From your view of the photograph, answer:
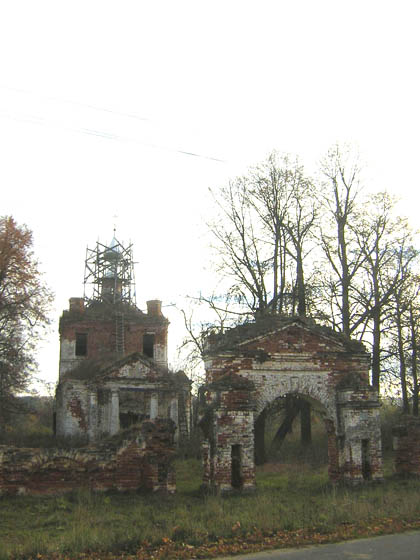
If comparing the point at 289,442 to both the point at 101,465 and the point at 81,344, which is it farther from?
the point at 81,344

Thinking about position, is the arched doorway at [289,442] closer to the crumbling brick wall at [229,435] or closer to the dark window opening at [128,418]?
the crumbling brick wall at [229,435]

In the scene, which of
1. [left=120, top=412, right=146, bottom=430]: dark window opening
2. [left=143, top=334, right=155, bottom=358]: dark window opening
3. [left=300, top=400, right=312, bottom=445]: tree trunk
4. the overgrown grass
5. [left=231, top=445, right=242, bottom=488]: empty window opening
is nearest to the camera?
the overgrown grass

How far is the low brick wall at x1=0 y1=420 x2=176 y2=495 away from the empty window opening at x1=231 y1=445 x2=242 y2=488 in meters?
2.00

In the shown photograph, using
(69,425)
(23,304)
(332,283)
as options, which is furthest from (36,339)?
(332,283)

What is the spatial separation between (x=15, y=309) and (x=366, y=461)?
1954cm

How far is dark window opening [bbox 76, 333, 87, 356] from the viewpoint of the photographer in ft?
121

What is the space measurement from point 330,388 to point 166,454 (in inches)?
201

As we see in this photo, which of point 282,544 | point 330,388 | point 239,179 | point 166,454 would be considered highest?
point 239,179

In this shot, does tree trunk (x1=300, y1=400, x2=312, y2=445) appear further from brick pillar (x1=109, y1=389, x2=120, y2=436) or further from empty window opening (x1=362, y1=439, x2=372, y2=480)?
empty window opening (x1=362, y1=439, x2=372, y2=480)

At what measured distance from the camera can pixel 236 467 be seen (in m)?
14.7

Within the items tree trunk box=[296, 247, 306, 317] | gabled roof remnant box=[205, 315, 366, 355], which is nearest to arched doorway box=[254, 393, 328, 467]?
tree trunk box=[296, 247, 306, 317]

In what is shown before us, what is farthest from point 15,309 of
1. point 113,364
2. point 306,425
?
point 306,425

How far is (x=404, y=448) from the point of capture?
16.6 metres

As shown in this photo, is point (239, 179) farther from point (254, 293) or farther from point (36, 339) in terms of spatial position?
point (36, 339)
